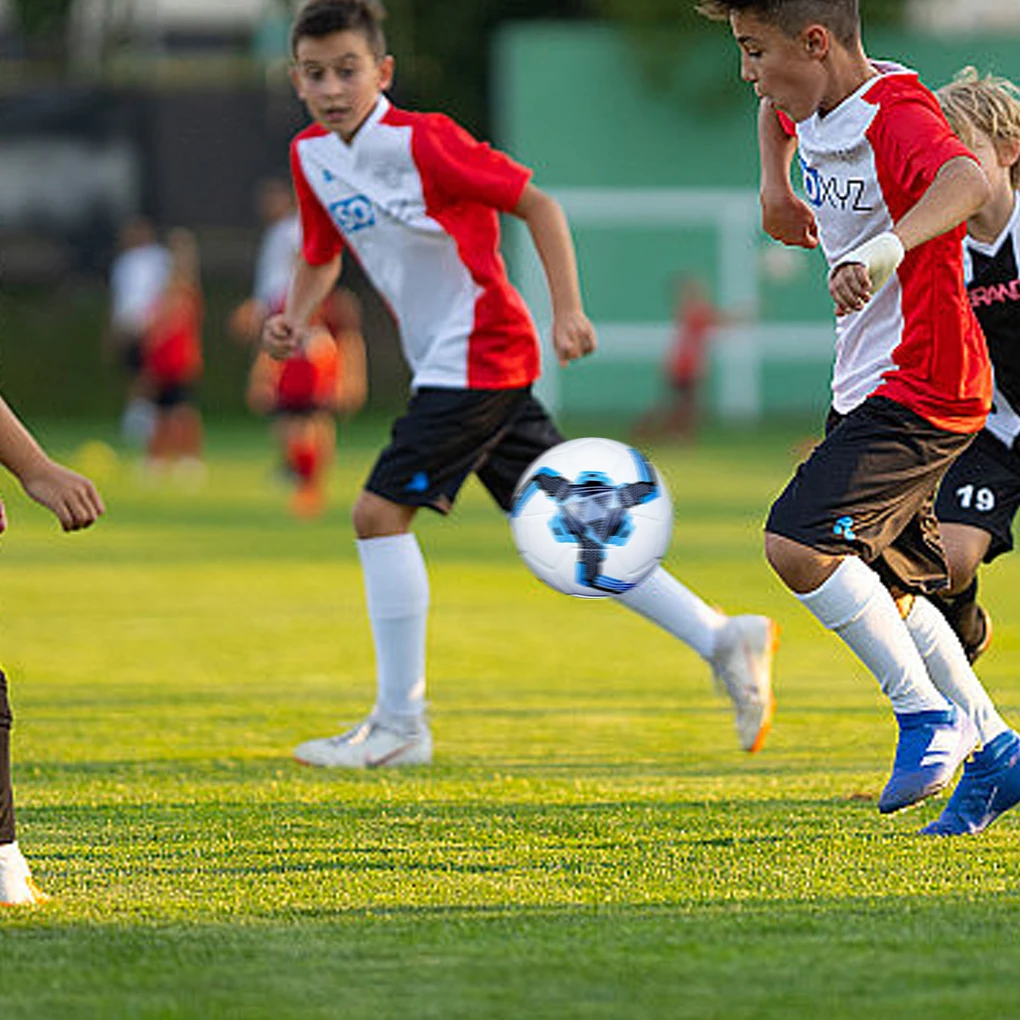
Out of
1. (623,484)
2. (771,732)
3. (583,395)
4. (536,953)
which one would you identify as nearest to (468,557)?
(771,732)

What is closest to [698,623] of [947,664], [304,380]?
[947,664]

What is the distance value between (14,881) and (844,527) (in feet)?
6.05

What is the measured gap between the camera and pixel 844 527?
480 cm

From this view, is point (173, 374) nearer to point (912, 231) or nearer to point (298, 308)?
point (298, 308)

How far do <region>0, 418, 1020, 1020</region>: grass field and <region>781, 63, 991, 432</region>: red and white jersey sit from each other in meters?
0.98

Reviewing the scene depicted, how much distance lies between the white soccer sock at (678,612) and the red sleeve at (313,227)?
1.40 metres

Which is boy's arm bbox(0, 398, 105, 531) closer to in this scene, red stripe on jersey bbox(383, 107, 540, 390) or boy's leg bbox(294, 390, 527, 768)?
boy's leg bbox(294, 390, 527, 768)

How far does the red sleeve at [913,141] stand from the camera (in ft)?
15.4

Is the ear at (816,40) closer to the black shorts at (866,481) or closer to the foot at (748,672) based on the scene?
the black shorts at (866,481)

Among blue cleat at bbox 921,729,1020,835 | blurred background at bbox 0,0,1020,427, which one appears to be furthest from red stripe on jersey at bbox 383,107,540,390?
blurred background at bbox 0,0,1020,427

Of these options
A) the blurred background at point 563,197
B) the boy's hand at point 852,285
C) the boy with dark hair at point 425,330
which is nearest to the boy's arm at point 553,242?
the boy with dark hair at point 425,330

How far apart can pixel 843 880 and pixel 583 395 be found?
24.6 m

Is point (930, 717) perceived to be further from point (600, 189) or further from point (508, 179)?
point (600, 189)

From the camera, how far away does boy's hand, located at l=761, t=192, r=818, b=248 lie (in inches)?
210
